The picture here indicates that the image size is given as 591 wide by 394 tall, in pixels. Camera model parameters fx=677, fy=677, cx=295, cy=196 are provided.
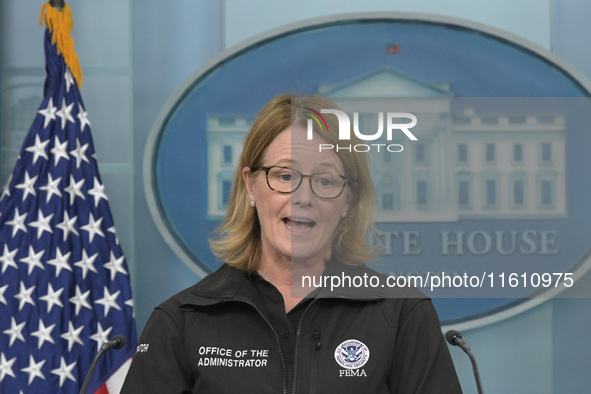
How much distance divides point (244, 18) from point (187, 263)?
97 cm

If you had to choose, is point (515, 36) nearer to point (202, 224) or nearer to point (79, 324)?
point (202, 224)

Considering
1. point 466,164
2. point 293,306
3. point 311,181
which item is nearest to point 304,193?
point 311,181

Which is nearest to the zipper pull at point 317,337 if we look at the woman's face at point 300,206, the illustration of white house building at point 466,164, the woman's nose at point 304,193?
the woman's face at point 300,206

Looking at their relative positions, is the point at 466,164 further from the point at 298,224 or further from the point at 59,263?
the point at 59,263

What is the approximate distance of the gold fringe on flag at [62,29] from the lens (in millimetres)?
2387

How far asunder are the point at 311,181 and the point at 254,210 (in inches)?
6.6

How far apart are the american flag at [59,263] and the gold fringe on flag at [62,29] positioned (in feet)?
0.06

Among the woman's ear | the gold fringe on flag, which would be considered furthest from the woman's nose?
the gold fringe on flag

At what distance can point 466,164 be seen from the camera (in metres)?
2.16

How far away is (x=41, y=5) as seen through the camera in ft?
8.68

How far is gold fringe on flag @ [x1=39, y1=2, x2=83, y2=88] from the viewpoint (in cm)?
239

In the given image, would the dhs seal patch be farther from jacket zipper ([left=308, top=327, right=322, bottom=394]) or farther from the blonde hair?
the blonde hair

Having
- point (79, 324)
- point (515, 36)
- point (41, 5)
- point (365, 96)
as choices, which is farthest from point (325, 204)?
point (41, 5)

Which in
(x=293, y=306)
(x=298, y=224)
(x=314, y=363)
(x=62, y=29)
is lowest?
(x=314, y=363)
